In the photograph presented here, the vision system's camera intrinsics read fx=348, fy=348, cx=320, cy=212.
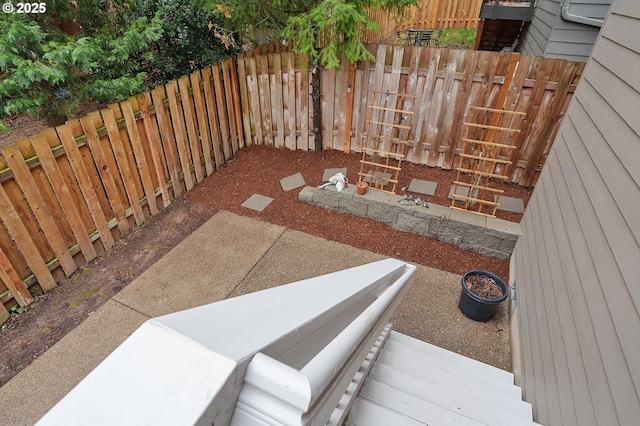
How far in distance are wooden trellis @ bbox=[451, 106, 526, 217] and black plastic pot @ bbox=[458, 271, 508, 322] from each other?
1336 mm

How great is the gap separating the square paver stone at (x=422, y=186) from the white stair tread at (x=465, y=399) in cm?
304

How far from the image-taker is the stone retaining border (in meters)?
4.00

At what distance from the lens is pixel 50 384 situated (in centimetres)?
283

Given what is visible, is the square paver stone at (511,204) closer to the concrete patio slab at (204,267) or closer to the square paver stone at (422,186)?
the square paver stone at (422,186)

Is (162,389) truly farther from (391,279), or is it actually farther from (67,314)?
(67,314)

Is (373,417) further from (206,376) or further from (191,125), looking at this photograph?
(191,125)

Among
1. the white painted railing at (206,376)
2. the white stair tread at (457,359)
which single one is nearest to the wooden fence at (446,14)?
the white stair tread at (457,359)

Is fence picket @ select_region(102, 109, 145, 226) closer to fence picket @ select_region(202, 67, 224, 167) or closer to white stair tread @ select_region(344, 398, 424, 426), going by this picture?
fence picket @ select_region(202, 67, 224, 167)

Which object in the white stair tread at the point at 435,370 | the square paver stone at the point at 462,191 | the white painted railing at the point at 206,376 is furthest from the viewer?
the square paver stone at the point at 462,191

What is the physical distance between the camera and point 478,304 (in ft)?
10.7

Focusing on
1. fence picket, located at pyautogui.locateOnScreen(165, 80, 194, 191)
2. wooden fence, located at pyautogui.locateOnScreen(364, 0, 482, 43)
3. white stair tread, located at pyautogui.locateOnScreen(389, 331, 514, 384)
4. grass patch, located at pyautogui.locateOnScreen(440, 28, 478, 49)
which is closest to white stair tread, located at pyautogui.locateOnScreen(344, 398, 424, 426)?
white stair tread, located at pyautogui.locateOnScreen(389, 331, 514, 384)

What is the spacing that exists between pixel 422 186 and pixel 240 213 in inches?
103

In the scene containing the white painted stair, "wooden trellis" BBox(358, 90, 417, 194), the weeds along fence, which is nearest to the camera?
the white painted stair

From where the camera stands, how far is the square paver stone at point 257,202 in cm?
488
